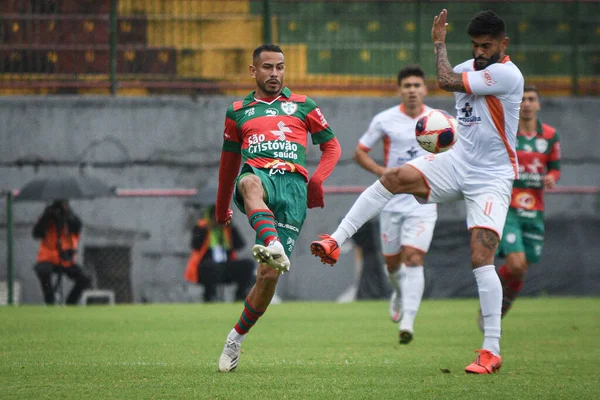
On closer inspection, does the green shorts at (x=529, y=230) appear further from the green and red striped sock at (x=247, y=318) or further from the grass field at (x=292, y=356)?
the green and red striped sock at (x=247, y=318)

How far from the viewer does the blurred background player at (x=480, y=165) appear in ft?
23.1

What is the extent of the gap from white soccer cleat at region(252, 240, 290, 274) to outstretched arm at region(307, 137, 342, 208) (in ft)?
2.71

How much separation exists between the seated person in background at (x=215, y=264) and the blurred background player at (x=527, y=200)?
20.9 ft

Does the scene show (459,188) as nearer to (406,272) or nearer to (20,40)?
(406,272)

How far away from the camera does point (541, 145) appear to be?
37.4 feet

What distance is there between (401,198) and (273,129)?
13.1 feet

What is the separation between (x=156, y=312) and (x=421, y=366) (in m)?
7.06

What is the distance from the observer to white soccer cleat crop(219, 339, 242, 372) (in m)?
6.83

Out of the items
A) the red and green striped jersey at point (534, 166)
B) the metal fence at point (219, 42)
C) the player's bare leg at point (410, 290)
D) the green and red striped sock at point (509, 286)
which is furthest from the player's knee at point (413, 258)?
the metal fence at point (219, 42)

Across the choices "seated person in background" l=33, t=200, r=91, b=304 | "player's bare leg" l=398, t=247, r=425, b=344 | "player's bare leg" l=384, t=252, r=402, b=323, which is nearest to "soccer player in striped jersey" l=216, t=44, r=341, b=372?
"player's bare leg" l=398, t=247, r=425, b=344

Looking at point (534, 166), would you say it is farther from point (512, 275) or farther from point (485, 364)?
point (485, 364)

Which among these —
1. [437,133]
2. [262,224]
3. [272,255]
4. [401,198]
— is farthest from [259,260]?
[401,198]

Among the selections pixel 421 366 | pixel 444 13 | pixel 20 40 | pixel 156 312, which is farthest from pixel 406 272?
pixel 20 40

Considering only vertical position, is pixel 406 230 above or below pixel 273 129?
below
